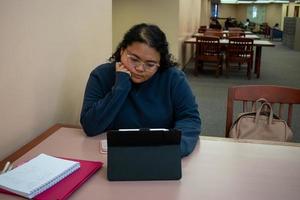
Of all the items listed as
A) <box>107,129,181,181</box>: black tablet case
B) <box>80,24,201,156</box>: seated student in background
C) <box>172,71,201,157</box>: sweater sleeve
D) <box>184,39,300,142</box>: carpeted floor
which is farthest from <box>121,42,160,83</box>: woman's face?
<box>184,39,300,142</box>: carpeted floor

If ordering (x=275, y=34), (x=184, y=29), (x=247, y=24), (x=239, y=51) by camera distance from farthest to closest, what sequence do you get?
(x=247, y=24)
(x=275, y=34)
(x=184, y=29)
(x=239, y=51)

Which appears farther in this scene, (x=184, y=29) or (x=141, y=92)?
(x=184, y=29)

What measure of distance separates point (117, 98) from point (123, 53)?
21 cm

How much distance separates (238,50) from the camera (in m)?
6.69

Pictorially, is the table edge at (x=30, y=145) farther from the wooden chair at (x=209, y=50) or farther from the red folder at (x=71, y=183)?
the wooden chair at (x=209, y=50)

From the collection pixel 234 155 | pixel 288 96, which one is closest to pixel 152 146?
pixel 234 155

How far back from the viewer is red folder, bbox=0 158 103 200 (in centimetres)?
102

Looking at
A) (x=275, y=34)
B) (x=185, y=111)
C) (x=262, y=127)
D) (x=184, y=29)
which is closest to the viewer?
(x=185, y=111)

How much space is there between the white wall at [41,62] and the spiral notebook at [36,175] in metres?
0.29

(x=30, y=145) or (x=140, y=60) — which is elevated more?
(x=140, y=60)

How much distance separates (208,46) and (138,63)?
5.51m

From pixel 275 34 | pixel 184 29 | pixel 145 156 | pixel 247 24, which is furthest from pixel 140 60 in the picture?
pixel 247 24

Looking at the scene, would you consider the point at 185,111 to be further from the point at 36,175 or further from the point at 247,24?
the point at 247,24

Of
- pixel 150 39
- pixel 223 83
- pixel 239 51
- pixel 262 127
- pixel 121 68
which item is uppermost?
pixel 150 39
